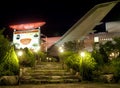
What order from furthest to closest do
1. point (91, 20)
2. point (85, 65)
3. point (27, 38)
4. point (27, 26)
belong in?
1. point (27, 26)
2. point (27, 38)
3. point (91, 20)
4. point (85, 65)

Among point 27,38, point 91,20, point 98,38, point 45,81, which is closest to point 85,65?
point 45,81

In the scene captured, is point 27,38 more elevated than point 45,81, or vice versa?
point 27,38

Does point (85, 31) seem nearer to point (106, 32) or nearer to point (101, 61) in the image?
point (106, 32)

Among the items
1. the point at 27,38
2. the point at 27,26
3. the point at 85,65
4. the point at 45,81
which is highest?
the point at 27,26

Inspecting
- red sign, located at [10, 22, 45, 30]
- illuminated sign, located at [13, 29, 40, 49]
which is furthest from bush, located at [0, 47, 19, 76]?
red sign, located at [10, 22, 45, 30]

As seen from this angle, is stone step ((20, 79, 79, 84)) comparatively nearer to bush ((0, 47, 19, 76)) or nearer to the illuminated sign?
bush ((0, 47, 19, 76))

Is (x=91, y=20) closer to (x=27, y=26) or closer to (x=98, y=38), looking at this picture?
(x=98, y=38)

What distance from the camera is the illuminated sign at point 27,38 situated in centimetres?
4478

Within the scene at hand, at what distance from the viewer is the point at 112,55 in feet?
78.5

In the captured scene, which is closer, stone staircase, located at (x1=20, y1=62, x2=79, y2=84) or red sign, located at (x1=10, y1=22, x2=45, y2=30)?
stone staircase, located at (x1=20, y1=62, x2=79, y2=84)

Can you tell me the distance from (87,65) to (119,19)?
14.9m

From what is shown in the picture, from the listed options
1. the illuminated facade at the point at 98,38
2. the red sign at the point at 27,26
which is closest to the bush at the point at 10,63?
the illuminated facade at the point at 98,38

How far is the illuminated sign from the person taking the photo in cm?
4478

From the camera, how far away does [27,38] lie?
46250mm
